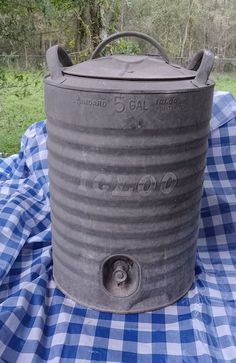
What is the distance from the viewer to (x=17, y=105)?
14.4ft

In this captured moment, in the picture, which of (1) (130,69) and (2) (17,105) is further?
(2) (17,105)

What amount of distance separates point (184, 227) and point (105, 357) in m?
0.54

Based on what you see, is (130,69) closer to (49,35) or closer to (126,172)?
(126,172)

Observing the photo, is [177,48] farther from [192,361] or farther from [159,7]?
[192,361]

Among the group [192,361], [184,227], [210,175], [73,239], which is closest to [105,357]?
[192,361]

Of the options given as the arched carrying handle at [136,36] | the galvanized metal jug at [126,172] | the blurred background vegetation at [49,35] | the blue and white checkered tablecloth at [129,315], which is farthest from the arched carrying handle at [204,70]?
the blurred background vegetation at [49,35]

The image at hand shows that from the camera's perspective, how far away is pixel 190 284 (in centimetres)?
177

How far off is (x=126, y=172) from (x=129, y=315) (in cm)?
58

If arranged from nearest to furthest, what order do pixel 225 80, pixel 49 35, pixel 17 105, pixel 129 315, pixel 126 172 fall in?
pixel 126 172, pixel 129 315, pixel 49 35, pixel 17 105, pixel 225 80

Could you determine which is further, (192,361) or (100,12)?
(100,12)

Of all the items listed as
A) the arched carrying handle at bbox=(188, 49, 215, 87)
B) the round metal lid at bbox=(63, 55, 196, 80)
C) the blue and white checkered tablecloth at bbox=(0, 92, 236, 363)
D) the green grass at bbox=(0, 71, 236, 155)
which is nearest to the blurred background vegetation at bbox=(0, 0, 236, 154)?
the green grass at bbox=(0, 71, 236, 155)

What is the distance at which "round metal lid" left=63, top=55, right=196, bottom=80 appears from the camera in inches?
54.2

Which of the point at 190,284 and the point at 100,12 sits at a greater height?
the point at 100,12

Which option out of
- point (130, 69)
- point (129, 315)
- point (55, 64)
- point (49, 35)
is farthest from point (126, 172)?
point (49, 35)
